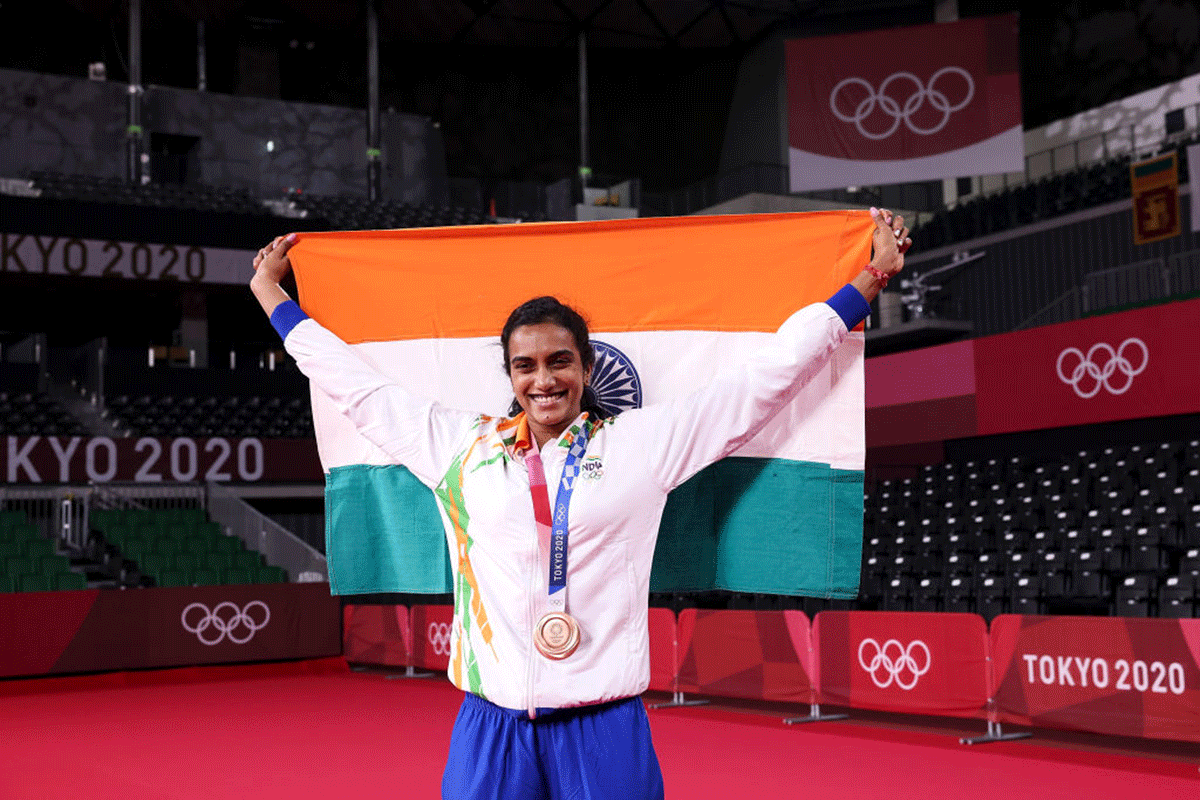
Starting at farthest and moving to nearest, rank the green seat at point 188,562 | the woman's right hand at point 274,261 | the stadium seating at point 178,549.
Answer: the green seat at point 188,562, the stadium seating at point 178,549, the woman's right hand at point 274,261

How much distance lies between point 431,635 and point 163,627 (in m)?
3.95

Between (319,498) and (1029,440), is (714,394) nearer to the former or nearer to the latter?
(1029,440)

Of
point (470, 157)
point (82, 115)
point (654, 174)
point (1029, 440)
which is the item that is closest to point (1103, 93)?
point (1029, 440)

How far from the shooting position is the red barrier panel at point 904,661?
9945 mm

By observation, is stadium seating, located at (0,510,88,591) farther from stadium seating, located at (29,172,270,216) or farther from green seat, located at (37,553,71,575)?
stadium seating, located at (29,172,270,216)

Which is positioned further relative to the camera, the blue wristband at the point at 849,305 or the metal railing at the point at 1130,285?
the metal railing at the point at 1130,285

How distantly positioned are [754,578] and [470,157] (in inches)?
1372

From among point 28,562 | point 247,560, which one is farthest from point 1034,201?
point 28,562

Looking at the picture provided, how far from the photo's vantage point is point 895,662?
10.6 metres

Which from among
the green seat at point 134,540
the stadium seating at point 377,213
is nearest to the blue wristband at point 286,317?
the green seat at point 134,540

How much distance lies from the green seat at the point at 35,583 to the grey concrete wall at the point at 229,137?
618 inches

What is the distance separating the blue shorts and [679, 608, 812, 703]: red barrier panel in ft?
27.9

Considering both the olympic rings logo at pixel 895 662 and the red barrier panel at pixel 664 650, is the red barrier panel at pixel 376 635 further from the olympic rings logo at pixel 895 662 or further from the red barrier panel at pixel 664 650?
the olympic rings logo at pixel 895 662

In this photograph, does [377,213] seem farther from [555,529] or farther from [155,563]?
[555,529]
